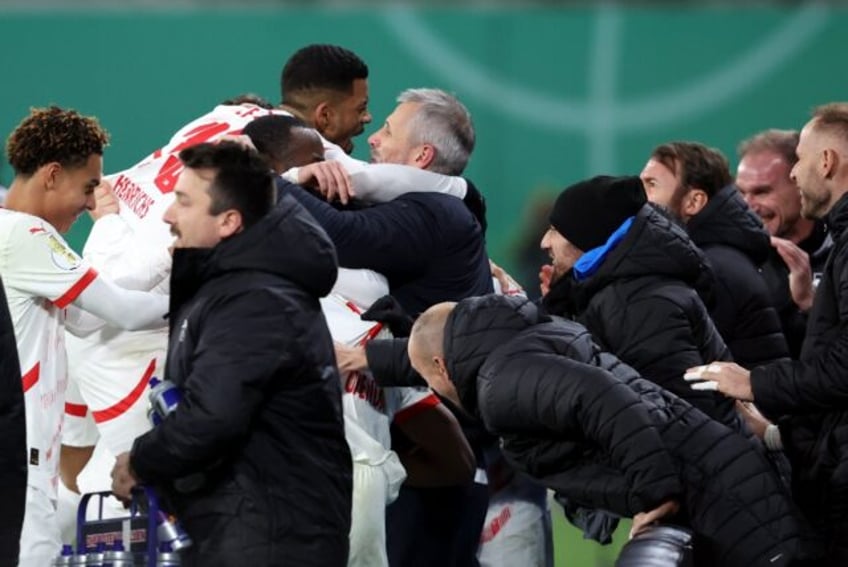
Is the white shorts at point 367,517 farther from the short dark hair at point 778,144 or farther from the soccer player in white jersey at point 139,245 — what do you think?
the short dark hair at point 778,144

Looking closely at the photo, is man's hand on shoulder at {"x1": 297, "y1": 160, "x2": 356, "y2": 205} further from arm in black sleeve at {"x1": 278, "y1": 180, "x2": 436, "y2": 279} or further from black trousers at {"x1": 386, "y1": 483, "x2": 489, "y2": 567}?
black trousers at {"x1": 386, "y1": 483, "x2": 489, "y2": 567}

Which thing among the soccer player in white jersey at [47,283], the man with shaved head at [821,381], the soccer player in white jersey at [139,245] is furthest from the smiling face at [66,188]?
the man with shaved head at [821,381]

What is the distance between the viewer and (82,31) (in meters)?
9.66

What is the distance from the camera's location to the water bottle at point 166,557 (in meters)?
4.50

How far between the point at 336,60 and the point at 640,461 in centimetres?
212

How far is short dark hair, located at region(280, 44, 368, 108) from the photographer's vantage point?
6121 mm

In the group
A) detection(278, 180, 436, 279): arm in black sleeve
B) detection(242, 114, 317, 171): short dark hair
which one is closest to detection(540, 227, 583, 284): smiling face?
detection(278, 180, 436, 279): arm in black sleeve

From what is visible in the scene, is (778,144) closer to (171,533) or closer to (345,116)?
(345,116)

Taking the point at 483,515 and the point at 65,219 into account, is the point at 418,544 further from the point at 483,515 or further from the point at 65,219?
the point at 65,219

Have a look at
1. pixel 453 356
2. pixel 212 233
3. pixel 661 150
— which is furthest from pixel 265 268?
pixel 661 150

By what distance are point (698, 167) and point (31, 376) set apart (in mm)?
2367

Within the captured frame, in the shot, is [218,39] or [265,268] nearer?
[265,268]

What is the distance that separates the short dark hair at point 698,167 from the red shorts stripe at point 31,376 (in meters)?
2.31

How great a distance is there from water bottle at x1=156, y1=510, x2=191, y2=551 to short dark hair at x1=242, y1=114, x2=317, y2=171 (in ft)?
4.75
